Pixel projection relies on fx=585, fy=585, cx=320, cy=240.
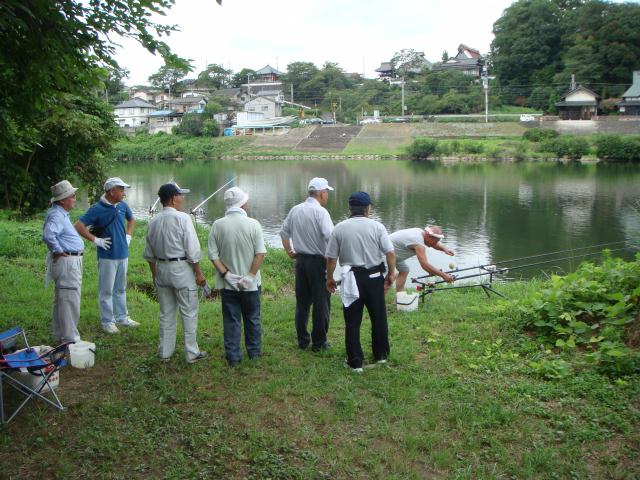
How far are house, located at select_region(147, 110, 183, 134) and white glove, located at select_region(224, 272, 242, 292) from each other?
72484mm

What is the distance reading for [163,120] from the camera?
7944 centimetres

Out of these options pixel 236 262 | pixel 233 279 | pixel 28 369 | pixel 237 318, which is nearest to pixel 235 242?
pixel 236 262

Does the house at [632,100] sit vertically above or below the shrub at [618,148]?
above

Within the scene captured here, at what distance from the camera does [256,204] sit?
26.7 meters

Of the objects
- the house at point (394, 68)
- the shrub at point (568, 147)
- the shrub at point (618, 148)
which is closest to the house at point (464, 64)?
the house at point (394, 68)

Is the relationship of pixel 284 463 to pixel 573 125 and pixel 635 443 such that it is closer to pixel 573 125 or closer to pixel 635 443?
pixel 635 443

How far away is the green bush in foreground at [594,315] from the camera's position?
181 inches

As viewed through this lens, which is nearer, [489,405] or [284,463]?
[284,463]

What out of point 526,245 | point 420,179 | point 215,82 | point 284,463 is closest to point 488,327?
point 284,463

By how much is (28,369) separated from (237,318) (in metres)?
1.67

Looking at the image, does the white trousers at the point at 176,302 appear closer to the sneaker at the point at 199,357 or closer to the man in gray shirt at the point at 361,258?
the sneaker at the point at 199,357

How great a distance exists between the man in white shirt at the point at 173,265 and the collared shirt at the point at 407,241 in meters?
2.66

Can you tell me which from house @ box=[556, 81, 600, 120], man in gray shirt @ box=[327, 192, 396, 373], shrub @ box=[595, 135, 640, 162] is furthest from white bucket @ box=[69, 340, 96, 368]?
house @ box=[556, 81, 600, 120]

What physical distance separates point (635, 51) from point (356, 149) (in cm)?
3162
